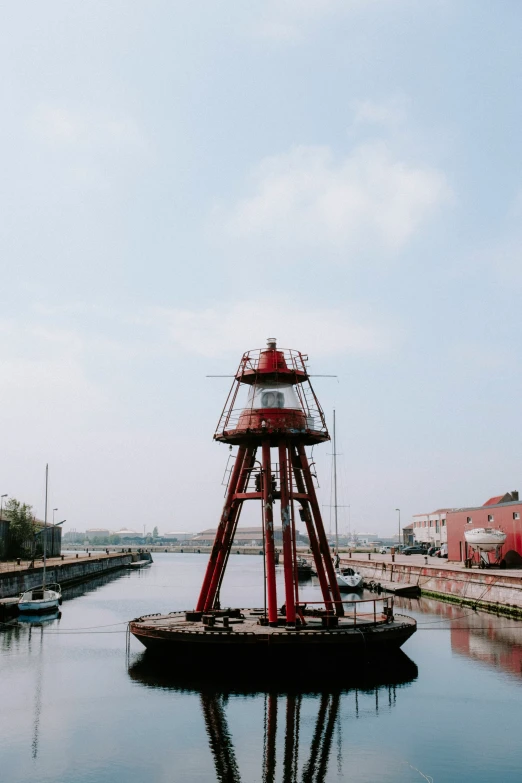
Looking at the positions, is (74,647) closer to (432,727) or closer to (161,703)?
(161,703)

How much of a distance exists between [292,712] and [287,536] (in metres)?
7.96

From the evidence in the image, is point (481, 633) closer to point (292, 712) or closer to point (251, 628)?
point (251, 628)

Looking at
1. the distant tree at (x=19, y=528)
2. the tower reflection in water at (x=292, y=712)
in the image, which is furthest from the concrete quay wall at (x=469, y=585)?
the distant tree at (x=19, y=528)

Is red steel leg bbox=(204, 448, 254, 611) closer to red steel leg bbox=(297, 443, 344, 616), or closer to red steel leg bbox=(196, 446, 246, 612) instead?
red steel leg bbox=(196, 446, 246, 612)

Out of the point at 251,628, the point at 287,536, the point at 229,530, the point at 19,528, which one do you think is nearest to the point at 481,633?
the point at 287,536

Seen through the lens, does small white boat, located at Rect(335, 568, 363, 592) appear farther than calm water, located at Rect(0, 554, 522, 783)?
Yes

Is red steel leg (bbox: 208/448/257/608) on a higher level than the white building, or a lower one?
higher

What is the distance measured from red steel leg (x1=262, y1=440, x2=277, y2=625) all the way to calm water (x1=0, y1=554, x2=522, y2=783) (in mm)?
3837

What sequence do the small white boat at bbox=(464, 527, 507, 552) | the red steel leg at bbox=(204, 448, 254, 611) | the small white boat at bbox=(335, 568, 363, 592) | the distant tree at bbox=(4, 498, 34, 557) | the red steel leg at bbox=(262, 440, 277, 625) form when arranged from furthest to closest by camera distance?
the distant tree at bbox=(4, 498, 34, 557)
the small white boat at bbox=(464, 527, 507, 552)
the small white boat at bbox=(335, 568, 363, 592)
the red steel leg at bbox=(204, 448, 254, 611)
the red steel leg at bbox=(262, 440, 277, 625)

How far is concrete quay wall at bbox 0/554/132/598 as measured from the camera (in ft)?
188

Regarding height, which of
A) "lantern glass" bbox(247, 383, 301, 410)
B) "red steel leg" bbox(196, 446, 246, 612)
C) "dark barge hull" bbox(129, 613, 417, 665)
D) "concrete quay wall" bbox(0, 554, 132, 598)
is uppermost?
"lantern glass" bbox(247, 383, 301, 410)

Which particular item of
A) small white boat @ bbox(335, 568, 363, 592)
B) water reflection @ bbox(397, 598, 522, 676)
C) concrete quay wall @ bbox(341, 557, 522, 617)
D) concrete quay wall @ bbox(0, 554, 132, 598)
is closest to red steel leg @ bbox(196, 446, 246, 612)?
water reflection @ bbox(397, 598, 522, 676)

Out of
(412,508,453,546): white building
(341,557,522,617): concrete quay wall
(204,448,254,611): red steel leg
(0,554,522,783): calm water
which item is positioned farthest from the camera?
(412,508,453,546): white building

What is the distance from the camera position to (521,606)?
1764 inches
